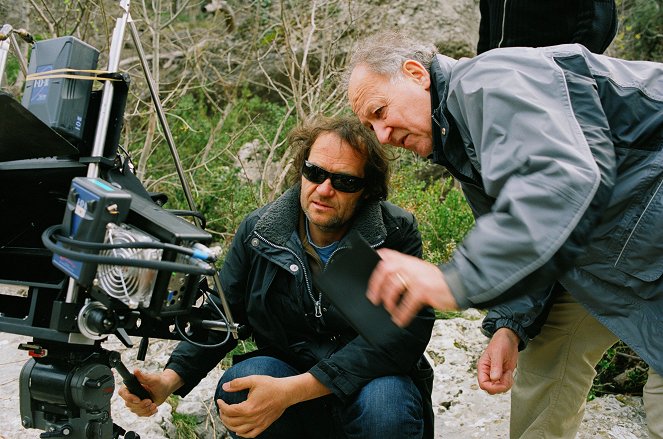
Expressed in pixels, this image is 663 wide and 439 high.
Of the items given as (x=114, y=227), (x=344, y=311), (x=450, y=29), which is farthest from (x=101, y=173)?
(x=450, y=29)

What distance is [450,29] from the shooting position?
6855mm

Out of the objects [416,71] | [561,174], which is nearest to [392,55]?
[416,71]

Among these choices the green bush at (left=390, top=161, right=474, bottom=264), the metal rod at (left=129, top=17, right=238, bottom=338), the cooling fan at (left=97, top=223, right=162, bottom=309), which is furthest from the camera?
the green bush at (left=390, top=161, right=474, bottom=264)

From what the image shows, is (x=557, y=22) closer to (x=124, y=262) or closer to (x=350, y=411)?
(x=350, y=411)

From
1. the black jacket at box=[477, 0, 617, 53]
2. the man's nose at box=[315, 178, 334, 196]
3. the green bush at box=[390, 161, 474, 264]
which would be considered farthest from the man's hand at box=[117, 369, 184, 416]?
the green bush at box=[390, 161, 474, 264]

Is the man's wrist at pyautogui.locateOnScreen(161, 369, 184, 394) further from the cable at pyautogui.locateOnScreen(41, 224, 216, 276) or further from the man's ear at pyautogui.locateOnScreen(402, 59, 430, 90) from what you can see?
the man's ear at pyautogui.locateOnScreen(402, 59, 430, 90)

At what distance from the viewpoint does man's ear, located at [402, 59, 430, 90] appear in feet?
6.68

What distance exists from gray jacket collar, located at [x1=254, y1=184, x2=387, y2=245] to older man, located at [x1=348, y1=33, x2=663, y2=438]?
421 millimetres

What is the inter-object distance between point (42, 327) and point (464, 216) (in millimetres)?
3412

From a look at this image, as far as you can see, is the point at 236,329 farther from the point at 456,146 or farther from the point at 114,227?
the point at 456,146

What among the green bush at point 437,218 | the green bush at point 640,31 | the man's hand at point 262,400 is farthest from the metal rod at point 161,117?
the green bush at point 640,31

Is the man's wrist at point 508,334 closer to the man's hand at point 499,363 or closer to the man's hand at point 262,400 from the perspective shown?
the man's hand at point 499,363

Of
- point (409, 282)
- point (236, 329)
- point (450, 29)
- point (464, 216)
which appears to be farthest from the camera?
point (450, 29)

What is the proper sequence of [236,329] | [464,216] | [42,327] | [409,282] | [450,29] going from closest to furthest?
[409,282]
[42,327]
[236,329]
[464,216]
[450,29]
